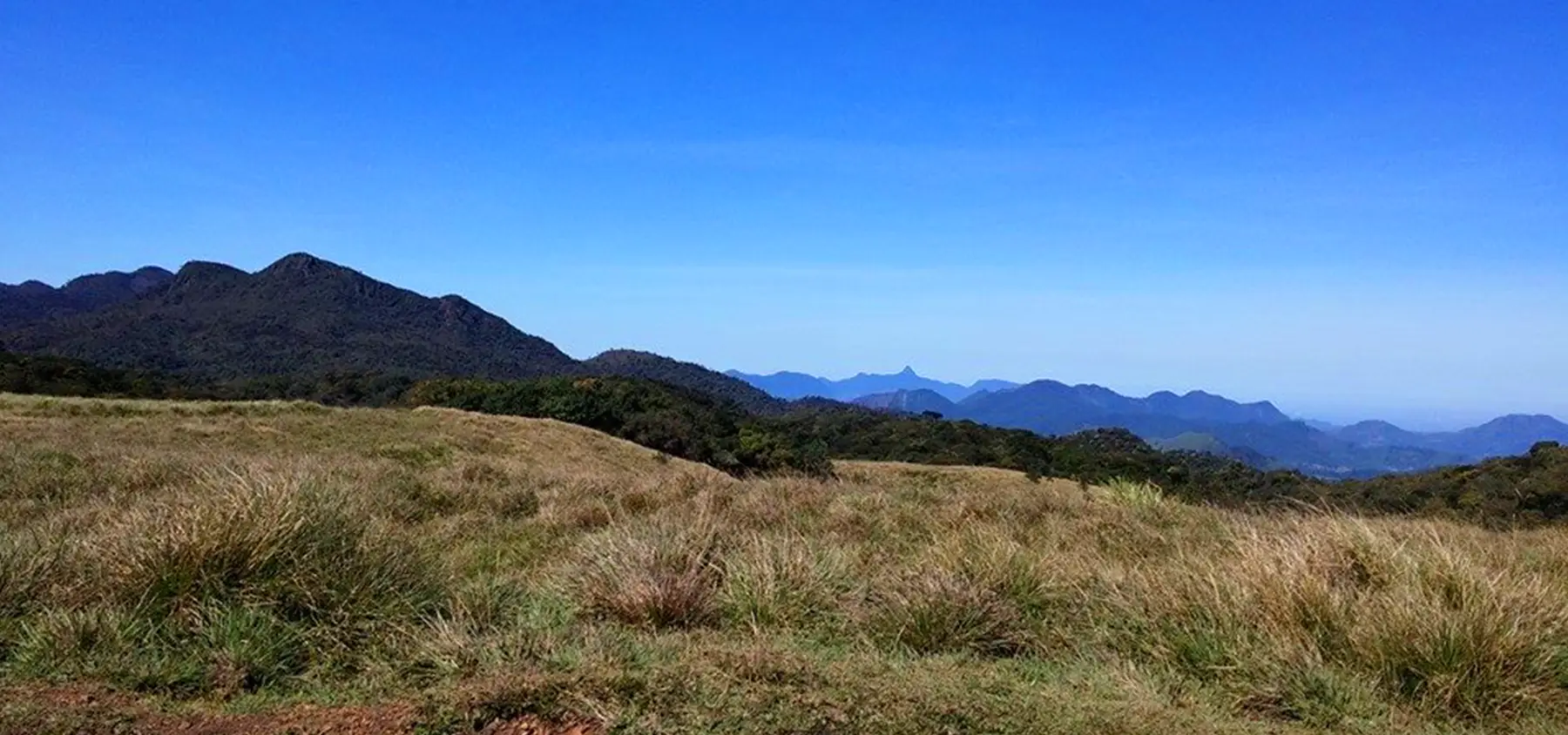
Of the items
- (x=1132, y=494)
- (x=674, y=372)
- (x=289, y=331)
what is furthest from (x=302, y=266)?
(x=1132, y=494)

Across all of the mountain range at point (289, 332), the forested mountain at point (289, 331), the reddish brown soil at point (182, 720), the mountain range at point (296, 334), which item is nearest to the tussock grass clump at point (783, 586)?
the reddish brown soil at point (182, 720)

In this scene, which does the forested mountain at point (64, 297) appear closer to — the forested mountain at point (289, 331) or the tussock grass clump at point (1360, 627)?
the forested mountain at point (289, 331)

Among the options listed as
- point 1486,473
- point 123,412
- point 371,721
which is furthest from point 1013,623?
point 1486,473

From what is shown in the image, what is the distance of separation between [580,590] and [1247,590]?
3.91 metres

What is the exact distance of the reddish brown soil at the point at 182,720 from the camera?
3410 millimetres

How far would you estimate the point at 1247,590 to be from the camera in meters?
5.15

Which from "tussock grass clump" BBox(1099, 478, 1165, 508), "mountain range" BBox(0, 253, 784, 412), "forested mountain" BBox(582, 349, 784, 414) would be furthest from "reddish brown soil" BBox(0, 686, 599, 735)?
"forested mountain" BBox(582, 349, 784, 414)

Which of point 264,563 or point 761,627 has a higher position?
point 264,563

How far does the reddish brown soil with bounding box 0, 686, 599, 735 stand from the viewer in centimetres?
341

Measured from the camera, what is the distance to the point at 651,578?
545 centimetres

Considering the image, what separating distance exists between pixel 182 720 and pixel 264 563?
5.17 ft

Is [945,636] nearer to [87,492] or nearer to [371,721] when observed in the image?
[371,721]

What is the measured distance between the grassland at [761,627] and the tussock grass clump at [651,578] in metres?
0.02

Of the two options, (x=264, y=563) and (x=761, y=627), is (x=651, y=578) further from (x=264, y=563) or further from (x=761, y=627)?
(x=264, y=563)
